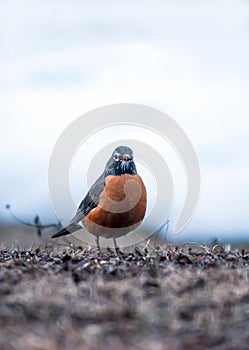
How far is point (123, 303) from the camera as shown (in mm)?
6082

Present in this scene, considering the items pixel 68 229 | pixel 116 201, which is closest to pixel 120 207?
pixel 116 201

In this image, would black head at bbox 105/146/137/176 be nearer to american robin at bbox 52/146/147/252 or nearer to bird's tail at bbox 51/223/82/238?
american robin at bbox 52/146/147/252

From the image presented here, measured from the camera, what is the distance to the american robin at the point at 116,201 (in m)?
10.2

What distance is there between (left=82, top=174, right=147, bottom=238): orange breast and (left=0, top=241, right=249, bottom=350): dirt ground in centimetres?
205

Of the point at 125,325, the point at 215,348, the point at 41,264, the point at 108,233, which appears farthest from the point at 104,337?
the point at 108,233

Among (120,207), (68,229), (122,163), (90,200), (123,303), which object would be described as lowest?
(123,303)

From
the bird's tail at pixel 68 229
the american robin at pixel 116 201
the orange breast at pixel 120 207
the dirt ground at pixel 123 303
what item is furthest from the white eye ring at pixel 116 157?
the dirt ground at pixel 123 303

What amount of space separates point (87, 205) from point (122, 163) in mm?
772

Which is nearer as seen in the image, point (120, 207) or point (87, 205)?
point (120, 207)

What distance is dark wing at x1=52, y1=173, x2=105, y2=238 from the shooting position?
34.6 ft

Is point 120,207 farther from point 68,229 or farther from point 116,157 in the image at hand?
point 68,229

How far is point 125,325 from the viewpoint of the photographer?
5.65 metres

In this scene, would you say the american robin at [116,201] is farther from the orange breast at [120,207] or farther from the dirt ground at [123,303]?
the dirt ground at [123,303]

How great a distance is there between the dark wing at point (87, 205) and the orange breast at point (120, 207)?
0.36 ft
